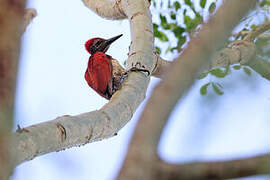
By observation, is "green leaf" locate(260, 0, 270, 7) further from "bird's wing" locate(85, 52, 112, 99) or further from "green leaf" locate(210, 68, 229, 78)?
"bird's wing" locate(85, 52, 112, 99)

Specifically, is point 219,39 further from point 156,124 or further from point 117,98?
point 117,98

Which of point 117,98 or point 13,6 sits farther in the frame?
point 117,98

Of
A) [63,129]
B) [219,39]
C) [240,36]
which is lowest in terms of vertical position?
[240,36]

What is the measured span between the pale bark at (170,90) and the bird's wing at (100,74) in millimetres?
3340

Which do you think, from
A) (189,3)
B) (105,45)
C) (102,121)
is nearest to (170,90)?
(102,121)

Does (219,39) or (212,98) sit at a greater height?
(219,39)

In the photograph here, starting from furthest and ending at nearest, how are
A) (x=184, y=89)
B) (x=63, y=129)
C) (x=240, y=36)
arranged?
1. (x=240, y=36)
2. (x=63, y=129)
3. (x=184, y=89)

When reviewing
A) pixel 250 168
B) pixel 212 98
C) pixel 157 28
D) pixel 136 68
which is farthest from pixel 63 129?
pixel 157 28

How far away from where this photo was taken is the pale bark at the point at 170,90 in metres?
0.95

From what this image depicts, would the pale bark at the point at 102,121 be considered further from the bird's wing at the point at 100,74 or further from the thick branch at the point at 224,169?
the bird's wing at the point at 100,74

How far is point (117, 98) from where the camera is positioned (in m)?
2.51

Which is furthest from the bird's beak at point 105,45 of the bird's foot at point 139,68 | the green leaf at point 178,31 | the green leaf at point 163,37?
the bird's foot at point 139,68

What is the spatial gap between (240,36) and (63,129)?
10.1 ft

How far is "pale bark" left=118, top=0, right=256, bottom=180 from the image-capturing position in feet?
3.12
